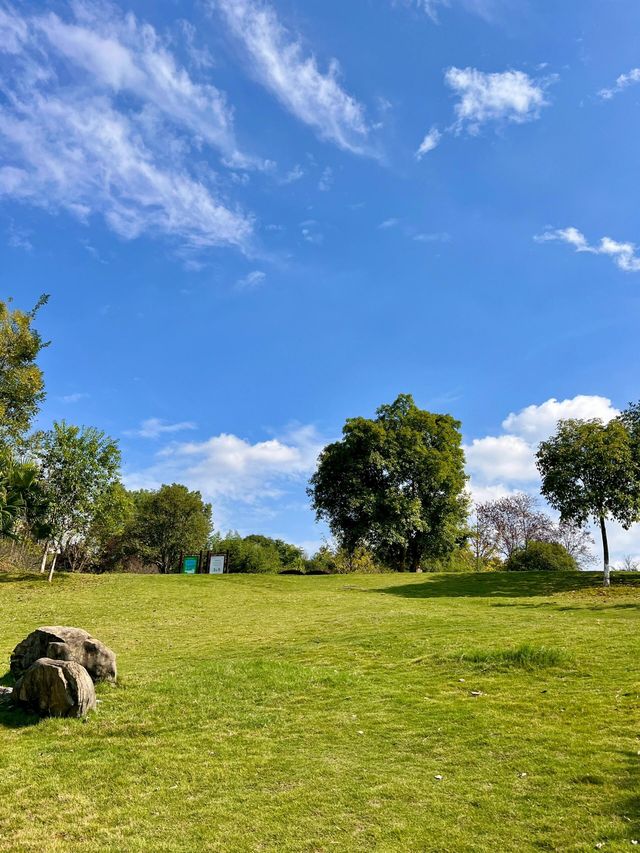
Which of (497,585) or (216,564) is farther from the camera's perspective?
(216,564)

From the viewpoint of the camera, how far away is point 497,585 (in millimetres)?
33094

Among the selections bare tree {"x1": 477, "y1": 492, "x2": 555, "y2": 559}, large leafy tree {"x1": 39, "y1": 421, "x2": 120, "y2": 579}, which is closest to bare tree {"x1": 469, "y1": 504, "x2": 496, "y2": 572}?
bare tree {"x1": 477, "y1": 492, "x2": 555, "y2": 559}

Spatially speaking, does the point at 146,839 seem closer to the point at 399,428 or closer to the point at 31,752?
the point at 31,752

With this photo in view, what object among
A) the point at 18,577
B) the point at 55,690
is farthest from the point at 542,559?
the point at 55,690

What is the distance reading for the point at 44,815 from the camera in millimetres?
6234

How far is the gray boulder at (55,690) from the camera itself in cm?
947

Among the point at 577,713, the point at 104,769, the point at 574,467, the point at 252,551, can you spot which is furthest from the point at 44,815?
the point at 252,551

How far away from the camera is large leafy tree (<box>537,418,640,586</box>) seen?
32750 millimetres

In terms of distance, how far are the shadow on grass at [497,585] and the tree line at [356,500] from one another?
2555 mm

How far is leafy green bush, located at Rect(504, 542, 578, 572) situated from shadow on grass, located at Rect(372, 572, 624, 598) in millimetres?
9068

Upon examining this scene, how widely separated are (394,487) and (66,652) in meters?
38.4

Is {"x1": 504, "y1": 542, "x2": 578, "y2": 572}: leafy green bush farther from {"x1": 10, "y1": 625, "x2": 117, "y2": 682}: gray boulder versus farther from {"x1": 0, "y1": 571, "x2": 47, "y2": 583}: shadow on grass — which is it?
{"x1": 10, "y1": 625, "x2": 117, "y2": 682}: gray boulder

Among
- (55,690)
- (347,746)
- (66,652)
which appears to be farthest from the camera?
(66,652)

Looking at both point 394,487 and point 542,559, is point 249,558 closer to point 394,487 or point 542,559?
point 394,487
